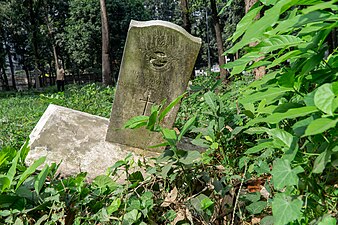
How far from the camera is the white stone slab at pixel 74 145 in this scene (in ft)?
9.72

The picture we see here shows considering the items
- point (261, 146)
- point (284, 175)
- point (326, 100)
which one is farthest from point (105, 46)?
point (326, 100)

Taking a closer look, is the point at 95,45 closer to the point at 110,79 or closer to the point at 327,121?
the point at 110,79

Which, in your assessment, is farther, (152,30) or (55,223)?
(152,30)

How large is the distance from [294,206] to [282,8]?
535 millimetres

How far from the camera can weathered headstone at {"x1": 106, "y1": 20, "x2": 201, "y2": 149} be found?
9.96ft

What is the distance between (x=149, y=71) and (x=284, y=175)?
2353mm

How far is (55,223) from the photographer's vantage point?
49.6 inches

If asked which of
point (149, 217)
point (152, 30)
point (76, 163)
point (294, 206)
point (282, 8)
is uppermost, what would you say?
point (282, 8)

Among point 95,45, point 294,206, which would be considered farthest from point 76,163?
point 95,45

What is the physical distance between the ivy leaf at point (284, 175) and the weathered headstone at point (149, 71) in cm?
221

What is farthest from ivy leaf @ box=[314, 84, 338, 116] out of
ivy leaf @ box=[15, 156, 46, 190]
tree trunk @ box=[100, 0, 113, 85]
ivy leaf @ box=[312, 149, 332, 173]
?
tree trunk @ box=[100, 0, 113, 85]

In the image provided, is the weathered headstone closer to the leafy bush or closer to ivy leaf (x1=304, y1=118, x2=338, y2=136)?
the leafy bush

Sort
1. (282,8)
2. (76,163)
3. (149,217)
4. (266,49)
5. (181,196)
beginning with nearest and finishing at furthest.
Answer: (282,8) < (266,49) < (149,217) < (181,196) < (76,163)

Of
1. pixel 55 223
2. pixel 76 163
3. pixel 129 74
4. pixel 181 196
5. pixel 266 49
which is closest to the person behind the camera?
pixel 266 49
